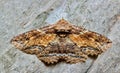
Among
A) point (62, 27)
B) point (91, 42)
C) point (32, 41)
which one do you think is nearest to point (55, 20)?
point (62, 27)

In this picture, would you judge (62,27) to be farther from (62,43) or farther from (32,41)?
(32,41)

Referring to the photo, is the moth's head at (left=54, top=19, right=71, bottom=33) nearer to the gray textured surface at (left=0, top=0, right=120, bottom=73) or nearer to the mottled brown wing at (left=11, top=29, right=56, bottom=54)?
the mottled brown wing at (left=11, top=29, right=56, bottom=54)

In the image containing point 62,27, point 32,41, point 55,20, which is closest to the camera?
point 32,41

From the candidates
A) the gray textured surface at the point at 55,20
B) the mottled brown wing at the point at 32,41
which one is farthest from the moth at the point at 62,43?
the gray textured surface at the point at 55,20

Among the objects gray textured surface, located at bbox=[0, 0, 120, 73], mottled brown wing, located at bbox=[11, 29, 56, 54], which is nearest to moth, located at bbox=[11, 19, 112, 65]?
mottled brown wing, located at bbox=[11, 29, 56, 54]

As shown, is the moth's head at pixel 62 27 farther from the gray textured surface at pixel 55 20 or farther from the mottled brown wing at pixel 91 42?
the gray textured surface at pixel 55 20

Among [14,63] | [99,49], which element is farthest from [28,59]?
[99,49]
